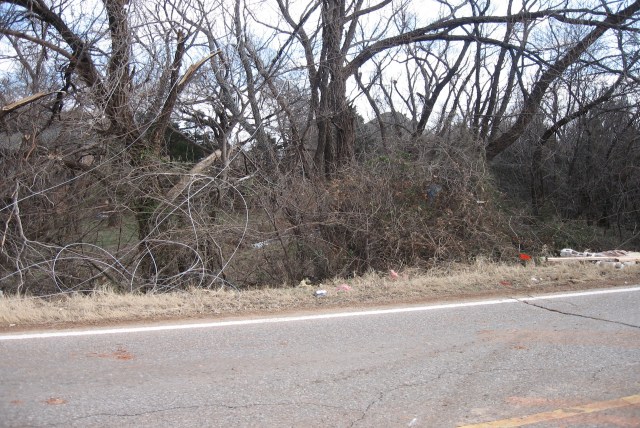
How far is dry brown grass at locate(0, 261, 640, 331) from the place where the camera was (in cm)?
662

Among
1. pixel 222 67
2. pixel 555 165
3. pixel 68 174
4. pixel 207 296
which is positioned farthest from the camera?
pixel 555 165

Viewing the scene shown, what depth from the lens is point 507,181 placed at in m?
19.2

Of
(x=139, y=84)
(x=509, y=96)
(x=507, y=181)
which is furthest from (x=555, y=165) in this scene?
(x=139, y=84)

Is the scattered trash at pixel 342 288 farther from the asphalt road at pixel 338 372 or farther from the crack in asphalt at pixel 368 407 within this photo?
the crack in asphalt at pixel 368 407

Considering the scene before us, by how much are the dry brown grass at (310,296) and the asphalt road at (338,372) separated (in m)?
0.62

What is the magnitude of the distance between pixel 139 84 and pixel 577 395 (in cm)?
1005

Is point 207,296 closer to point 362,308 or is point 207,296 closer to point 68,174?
point 362,308

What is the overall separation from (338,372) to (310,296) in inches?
121

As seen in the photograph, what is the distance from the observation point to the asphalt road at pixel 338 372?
12.8ft

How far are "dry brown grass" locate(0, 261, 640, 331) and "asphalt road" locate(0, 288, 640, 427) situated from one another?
62cm

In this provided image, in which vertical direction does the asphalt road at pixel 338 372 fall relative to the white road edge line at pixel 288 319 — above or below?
below

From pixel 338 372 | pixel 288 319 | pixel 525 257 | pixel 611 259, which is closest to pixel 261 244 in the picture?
pixel 288 319

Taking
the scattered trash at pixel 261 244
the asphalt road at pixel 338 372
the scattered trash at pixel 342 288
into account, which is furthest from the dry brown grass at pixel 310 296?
the scattered trash at pixel 261 244

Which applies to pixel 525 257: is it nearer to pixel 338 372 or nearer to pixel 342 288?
pixel 342 288
